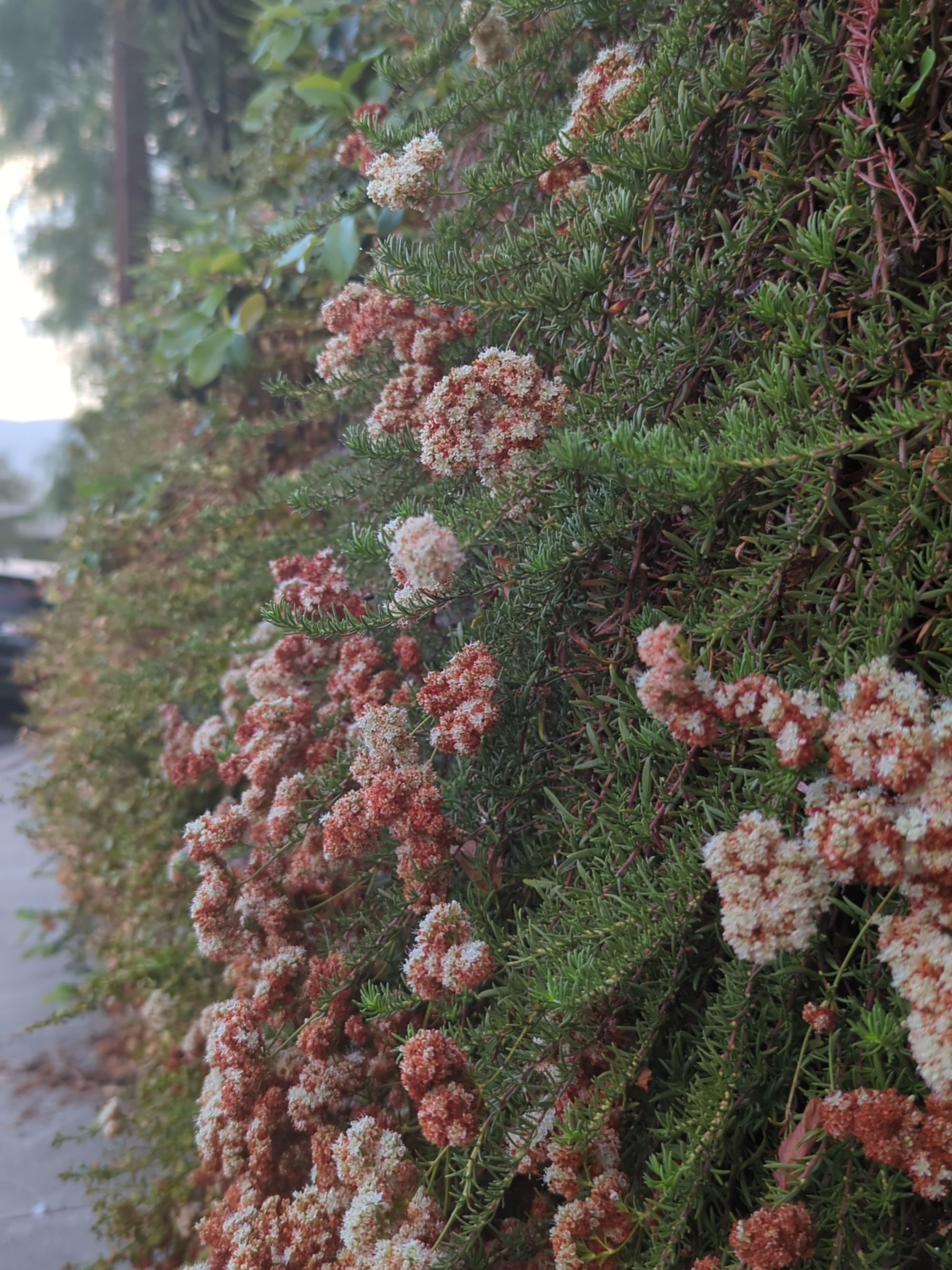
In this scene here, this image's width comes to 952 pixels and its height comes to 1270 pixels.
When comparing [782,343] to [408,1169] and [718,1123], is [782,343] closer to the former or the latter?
[718,1123]

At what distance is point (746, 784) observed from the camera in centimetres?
59

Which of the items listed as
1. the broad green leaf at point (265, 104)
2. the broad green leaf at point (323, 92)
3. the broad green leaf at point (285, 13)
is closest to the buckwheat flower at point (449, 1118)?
the broad green leaf at point (323, 92)

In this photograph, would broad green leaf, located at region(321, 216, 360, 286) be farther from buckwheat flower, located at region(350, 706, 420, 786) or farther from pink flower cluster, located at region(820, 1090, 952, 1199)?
pink flower cluster, located at region(820, 1090, 952, 1199)

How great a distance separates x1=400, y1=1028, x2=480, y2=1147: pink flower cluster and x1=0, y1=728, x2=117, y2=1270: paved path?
3.52 ft

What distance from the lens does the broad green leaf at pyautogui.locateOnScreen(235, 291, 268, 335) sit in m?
1.87

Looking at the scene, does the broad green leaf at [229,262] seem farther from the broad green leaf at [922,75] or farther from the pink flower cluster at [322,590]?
the broad green leaf at [922,75]

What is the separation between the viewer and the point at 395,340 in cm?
91

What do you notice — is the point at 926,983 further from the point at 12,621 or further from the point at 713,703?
the point at 12,621

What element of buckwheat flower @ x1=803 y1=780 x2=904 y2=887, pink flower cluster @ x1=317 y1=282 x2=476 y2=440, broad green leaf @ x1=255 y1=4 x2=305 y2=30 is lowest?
buckwheat flower @ x1=803 y1=780 x2=904 y2=887

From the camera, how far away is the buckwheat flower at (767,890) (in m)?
0.50

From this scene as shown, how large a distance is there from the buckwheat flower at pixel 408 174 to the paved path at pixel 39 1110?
151cm

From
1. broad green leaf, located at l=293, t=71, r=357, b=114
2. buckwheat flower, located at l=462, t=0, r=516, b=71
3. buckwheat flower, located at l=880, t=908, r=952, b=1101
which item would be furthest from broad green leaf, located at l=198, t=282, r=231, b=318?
buckwheat flower, located at l=880, t=908, r=952, b=1101

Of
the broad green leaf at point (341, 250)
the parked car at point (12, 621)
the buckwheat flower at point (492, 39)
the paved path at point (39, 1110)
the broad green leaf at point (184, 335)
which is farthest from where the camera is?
the parked car at point (12, 621)

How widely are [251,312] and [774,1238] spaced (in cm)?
182
